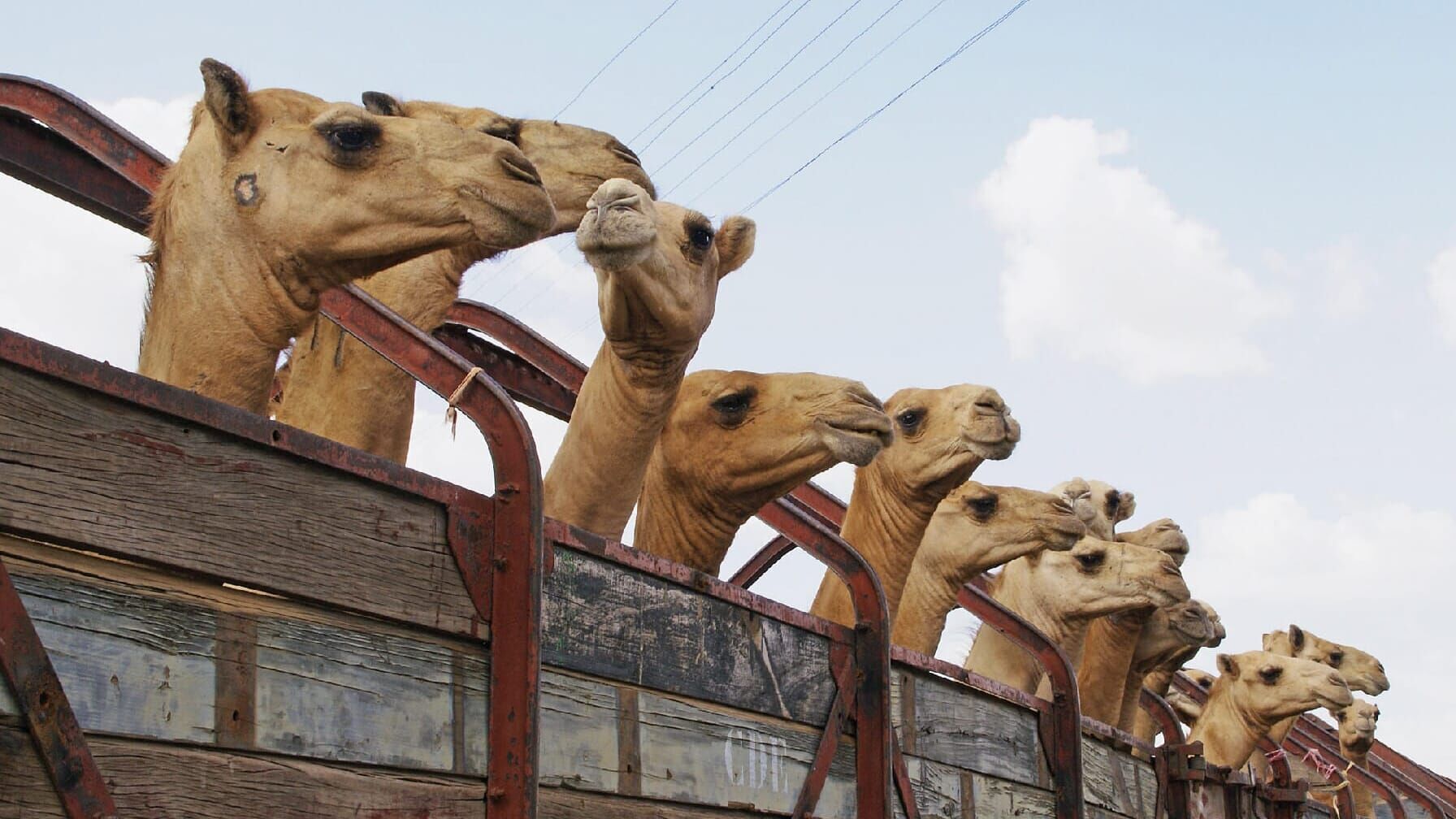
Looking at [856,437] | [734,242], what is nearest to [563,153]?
[734,242]

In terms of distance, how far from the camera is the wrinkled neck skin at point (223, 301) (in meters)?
5.18

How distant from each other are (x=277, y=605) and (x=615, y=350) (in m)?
3.32

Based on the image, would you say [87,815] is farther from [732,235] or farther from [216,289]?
[732,235]

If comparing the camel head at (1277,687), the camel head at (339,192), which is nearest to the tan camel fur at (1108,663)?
the camel head at (1277,687)

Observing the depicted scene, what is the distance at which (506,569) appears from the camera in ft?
13.9

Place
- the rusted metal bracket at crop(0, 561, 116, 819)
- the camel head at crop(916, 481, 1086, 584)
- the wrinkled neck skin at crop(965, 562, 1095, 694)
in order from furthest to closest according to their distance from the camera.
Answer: the wrinkled neck skin at crop(965, 562, 1095, 694), the camel head at crop(916, 481, 1086, 584), the rusted metal bracket at crop(0, 561, 116, 819)

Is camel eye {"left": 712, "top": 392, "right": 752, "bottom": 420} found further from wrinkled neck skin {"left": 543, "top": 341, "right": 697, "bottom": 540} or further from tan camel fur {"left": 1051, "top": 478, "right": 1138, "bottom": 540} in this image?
tan camel fur {"left": 1051, "top": 478, "right": 1138, "bottom": 540}

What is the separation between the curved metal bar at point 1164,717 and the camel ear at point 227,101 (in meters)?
5.91

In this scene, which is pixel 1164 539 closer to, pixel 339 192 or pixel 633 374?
pixel 633 374

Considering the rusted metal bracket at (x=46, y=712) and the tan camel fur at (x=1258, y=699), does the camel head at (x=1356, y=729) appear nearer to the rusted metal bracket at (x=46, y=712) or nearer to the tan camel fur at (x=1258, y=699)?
the tan camel fur at (x=1258, y=699)

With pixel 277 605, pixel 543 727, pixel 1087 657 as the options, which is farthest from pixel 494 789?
pixel 1087 657

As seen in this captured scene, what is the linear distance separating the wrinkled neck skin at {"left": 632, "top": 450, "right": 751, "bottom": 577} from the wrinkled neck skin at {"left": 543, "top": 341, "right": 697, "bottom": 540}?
40 centimetres

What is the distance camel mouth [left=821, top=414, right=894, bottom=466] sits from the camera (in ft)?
22.9

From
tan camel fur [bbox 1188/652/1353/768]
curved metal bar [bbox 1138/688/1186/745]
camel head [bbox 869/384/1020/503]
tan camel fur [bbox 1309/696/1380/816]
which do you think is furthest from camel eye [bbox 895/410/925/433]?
tan camel fur [bbox 1309/696/1380/816]
